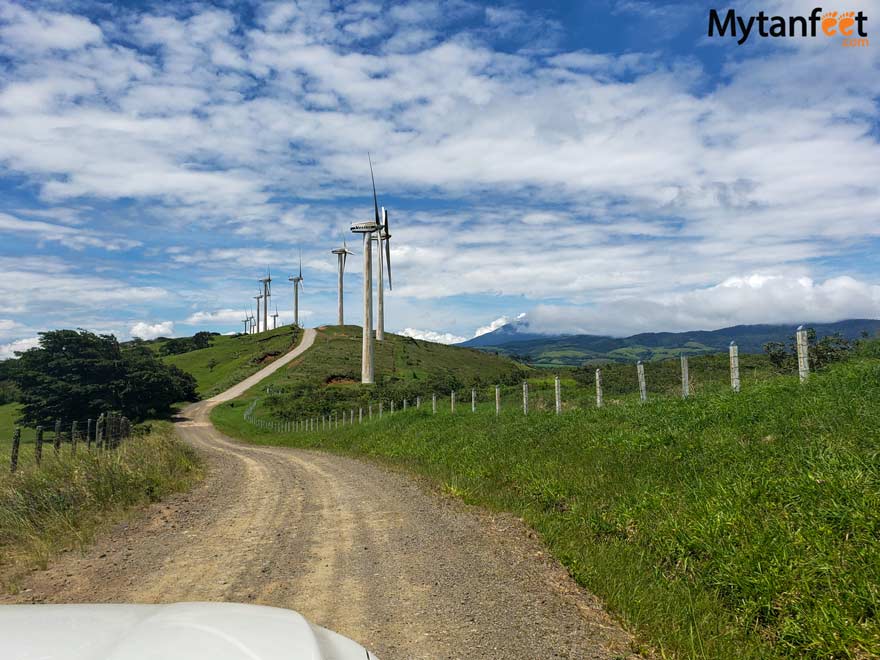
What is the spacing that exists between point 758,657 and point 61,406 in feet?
220

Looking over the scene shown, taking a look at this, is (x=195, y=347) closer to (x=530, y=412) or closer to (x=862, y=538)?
(x=530, y=412)

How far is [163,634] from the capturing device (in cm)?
241

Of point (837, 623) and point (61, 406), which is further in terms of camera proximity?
point (61, 406)

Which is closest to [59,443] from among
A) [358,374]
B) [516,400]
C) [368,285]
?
A: [516,400]

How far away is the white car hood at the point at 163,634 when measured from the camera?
7.22 feet

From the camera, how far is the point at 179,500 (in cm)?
1361

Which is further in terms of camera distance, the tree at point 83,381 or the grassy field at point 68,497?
the tree at point 83,381

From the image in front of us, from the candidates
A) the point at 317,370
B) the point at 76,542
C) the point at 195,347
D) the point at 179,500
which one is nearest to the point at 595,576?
the point at 76,542

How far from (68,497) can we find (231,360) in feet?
355

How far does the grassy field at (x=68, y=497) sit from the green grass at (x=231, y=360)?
75.2 meters

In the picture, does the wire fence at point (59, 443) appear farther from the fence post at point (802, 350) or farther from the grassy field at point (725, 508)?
the fence post at point (802, 350)

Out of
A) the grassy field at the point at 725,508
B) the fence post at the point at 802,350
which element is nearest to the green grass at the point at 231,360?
the grassy field at the point at 725,508

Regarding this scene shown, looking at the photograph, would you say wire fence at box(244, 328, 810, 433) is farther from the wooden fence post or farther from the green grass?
the green grass

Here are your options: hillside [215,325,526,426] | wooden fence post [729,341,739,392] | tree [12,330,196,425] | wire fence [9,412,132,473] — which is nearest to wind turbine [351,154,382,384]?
hillside [215,325,526,426]
